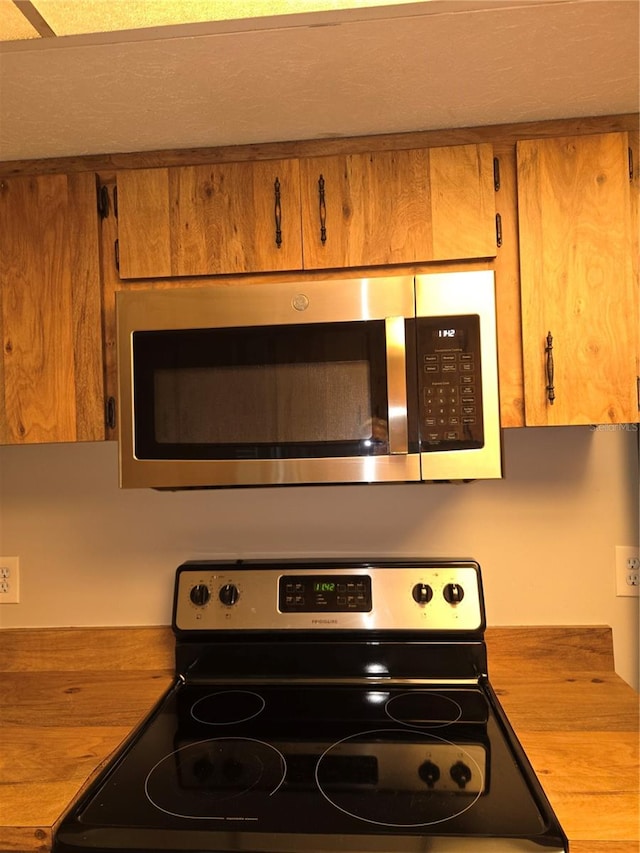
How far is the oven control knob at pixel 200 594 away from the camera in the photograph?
144cm

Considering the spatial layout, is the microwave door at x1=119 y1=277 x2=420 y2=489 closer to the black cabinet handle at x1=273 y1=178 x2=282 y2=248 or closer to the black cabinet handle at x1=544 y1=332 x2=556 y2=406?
Result: the black cabinet handle at x1=273 y1=178 x2=282 y2=248

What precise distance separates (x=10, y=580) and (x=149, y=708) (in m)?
0.56

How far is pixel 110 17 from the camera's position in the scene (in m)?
0.96

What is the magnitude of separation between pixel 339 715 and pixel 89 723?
49 cm

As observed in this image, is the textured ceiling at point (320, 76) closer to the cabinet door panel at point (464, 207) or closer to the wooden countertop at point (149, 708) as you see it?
the cabinet door panel at point (464, 207)

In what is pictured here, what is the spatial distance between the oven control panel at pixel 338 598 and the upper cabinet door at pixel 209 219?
26.9 inches

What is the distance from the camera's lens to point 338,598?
55.2 inches

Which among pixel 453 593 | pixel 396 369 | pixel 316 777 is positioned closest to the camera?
pixel 316 777

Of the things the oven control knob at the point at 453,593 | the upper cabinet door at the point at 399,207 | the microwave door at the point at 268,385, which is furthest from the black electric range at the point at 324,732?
the upper cabinet door at the point at 399,207

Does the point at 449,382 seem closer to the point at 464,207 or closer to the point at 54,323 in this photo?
the point at 464,207

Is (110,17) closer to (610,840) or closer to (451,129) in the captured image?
(451,129)

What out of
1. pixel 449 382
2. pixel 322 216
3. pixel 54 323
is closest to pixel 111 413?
pixel 54 323

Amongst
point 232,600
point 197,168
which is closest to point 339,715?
point 232,600

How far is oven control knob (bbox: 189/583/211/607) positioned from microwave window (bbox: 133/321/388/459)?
1.31ft
